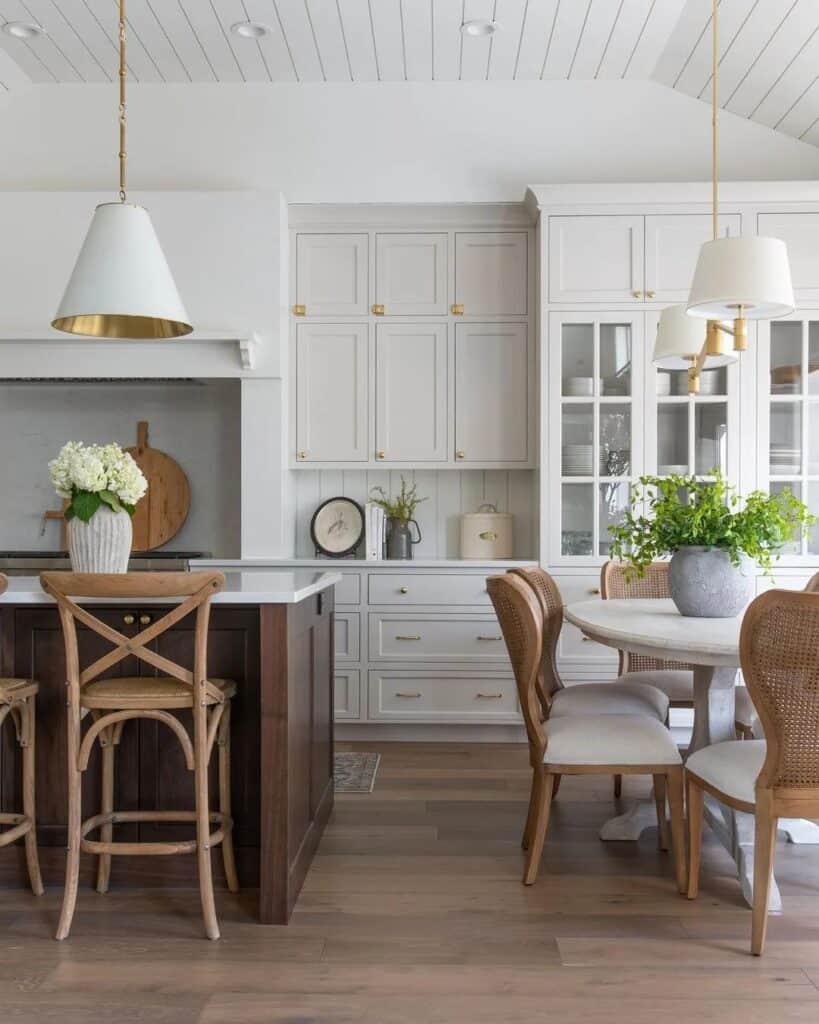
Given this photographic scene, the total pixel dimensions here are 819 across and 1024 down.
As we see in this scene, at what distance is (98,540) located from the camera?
267cm

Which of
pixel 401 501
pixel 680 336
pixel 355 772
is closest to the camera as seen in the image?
pixel 680 336

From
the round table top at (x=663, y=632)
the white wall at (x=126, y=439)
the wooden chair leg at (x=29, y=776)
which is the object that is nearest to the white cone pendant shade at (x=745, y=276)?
the round table top at (x=663, y=632)

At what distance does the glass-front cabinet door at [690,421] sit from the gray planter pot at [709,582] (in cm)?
154

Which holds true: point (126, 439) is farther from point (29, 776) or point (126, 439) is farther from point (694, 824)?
point (694, 824)

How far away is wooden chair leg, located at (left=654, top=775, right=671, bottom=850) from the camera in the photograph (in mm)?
3023

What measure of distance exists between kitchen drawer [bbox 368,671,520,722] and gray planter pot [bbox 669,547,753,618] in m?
1.68

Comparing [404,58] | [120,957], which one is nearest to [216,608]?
[120,957]

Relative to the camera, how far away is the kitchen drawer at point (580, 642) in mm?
4504

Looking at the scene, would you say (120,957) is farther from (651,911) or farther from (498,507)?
(498,507)

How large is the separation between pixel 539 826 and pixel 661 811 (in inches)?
19.5

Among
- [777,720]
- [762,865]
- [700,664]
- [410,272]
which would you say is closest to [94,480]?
[700,664]

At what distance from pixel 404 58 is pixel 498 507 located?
7.32 ft

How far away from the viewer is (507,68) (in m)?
4.75

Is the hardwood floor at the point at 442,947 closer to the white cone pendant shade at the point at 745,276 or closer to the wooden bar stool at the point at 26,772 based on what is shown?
the wooden bar stool at the point at 26,772
